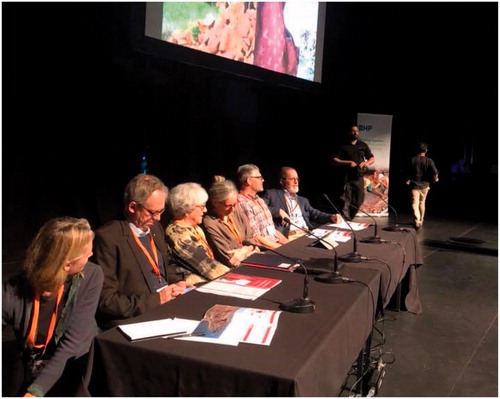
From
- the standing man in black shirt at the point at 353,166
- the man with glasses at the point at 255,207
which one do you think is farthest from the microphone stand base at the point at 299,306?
the standing man in black shirt at the point at 353,166

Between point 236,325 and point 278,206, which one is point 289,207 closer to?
point 278,206

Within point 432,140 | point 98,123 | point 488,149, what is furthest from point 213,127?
point 488,149

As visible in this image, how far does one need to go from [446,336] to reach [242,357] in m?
2.36

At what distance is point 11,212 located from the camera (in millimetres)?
4027

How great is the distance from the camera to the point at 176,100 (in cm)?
548

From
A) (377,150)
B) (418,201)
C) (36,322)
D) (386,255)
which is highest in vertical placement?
(377,150)

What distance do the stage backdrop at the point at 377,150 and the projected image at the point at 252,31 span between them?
7.06 ft

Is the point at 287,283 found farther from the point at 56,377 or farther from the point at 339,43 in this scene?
the point at 339,43

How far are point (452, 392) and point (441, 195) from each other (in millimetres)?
10142

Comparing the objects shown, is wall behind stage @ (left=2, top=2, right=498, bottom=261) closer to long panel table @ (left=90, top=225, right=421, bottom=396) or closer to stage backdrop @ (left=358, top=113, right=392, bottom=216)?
stage backdrop @ (left=358, top=113, right=392, bottom=216)

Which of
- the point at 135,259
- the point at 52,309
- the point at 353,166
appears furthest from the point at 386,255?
the point at 353,166

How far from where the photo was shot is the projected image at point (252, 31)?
15.1ft

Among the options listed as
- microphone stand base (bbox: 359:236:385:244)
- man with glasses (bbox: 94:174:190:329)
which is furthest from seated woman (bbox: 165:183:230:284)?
Result: microphone stand base (bbox: 359:236:385:244)

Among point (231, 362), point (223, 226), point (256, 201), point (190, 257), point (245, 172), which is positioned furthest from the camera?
point (256, 201)
